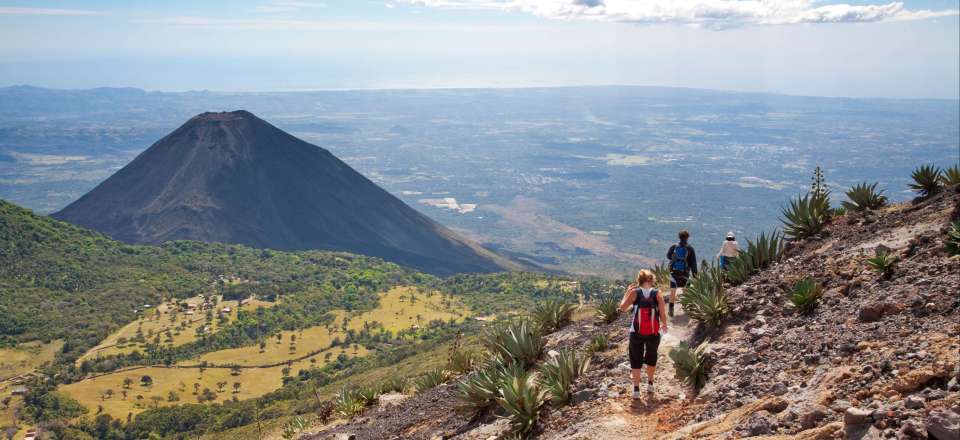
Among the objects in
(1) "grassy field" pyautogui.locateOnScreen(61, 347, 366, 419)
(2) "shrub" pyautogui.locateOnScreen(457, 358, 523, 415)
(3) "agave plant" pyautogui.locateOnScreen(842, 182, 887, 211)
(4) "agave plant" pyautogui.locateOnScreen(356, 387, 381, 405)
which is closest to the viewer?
(2) "shrub" pyautogui.locateOnScreen(457, 358, 523, 415)

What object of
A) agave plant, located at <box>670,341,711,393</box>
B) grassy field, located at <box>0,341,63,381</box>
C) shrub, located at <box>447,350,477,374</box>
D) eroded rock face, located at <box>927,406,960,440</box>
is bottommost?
grassy field, located at <box>0,341,63,381</box>

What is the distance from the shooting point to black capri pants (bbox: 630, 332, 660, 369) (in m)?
8.39

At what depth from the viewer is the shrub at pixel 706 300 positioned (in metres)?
10.1

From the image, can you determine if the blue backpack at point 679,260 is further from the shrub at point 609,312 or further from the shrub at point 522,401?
the shrub at point 522,401

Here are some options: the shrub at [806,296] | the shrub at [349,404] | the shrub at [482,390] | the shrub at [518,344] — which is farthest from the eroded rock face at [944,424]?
the shrub at [349,404]

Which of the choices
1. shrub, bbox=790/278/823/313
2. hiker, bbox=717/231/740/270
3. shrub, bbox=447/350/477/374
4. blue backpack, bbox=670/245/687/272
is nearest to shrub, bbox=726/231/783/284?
hiker, bbox=717/231/740/270

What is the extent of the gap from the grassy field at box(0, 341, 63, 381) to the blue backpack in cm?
5739

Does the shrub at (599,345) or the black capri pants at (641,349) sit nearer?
the black capri pants at (641,349)

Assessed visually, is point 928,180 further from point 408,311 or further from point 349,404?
point 408,311

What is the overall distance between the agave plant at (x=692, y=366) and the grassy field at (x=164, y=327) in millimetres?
60988

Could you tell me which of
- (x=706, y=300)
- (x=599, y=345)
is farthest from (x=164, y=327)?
(x=706, y=300)

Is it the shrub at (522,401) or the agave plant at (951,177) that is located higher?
the agave plant at (951,177)

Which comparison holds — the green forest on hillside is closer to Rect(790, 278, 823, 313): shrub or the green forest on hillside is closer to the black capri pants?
the black capri pants

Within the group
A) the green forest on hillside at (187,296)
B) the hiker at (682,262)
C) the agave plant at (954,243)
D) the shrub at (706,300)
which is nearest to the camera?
the agave plant at (954,243)
